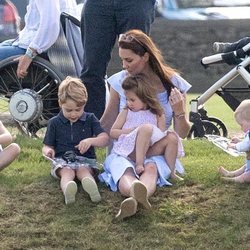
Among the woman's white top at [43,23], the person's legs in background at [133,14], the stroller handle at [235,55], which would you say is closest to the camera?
the person's legs in background at [133,14]

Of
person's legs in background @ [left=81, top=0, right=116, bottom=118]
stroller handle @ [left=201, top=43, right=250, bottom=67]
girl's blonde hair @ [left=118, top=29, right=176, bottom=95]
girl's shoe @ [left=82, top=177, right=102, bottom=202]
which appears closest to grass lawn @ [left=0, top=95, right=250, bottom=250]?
girl's shoe @ [left=82, top=177, right=102, bottom=202]

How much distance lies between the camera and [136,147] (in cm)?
613

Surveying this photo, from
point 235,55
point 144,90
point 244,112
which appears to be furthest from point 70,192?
point 235,55

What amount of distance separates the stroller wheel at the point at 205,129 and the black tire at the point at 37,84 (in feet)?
4.52

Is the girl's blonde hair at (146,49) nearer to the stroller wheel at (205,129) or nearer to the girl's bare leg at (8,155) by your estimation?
the girl's bare leg at (8,155)

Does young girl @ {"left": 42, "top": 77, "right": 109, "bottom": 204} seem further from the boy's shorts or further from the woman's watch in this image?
the woman's watch

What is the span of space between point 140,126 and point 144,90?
0.81 ft

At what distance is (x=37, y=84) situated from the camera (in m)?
8.45

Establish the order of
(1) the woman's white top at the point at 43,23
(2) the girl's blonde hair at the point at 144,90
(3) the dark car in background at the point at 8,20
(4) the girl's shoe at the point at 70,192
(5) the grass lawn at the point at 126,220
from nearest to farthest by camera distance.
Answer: (5) the grass lawn at the point at 126,220
(4) the girl's shoe at the point at 70,192
(2) the girl's blonde hair at the point at 144,90
(1) the woman's white top at the point at 43,23
(3) the dark car in background at the point at 8,20

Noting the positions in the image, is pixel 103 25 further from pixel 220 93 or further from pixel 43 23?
pixel 220 93

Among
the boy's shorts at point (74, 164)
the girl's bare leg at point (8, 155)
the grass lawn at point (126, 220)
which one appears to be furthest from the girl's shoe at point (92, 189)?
the girl's bare leg at point (8, 155)

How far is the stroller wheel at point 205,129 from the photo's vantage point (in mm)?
9172

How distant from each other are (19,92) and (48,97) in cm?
28

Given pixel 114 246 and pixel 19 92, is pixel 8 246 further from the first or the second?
pixel 19 92
